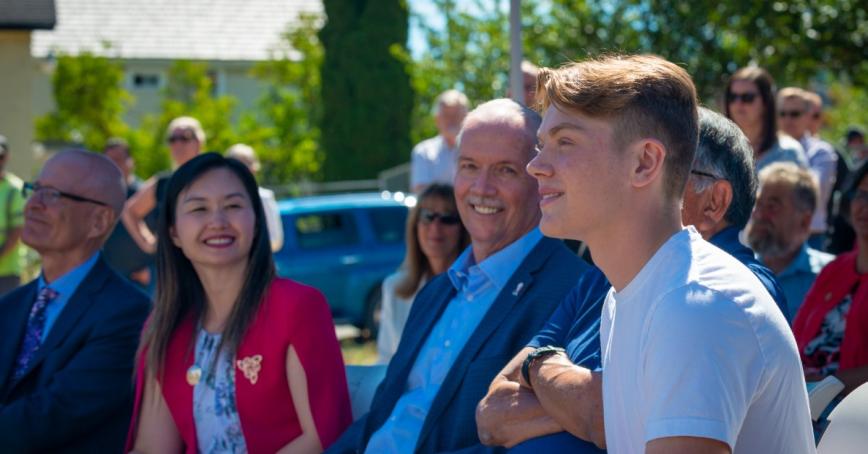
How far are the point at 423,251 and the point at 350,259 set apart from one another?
6.75m

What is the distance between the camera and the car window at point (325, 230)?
12445mm

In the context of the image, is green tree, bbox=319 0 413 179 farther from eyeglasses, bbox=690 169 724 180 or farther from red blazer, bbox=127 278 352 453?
eyeglasses, bbox=690 169 724 180

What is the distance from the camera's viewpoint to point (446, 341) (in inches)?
136

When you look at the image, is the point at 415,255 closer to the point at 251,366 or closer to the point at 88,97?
the point at 251,366

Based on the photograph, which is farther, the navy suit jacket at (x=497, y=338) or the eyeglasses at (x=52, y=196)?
the eyeglasses at (x=52, y=196)

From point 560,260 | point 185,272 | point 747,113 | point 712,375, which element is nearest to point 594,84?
point 712,375

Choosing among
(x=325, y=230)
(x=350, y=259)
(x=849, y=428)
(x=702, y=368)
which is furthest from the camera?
(x=325, y=230)

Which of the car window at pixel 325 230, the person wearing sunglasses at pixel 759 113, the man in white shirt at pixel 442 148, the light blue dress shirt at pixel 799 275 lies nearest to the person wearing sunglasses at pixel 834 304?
the light blue dress shirt at pixel 799 275

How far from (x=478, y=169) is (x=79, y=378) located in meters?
1.63

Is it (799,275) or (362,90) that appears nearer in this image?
(799,275)

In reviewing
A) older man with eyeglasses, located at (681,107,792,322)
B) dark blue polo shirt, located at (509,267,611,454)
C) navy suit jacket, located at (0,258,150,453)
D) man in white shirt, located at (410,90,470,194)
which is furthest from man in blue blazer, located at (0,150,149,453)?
man in white shirt, located at (410,90,470,194)

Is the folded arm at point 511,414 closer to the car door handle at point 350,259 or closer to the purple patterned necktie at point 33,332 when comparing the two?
the purple patterned necktie at point 33,332

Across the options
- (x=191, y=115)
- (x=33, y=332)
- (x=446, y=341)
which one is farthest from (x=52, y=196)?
(x=191, y=115)

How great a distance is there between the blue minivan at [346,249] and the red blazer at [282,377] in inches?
325
